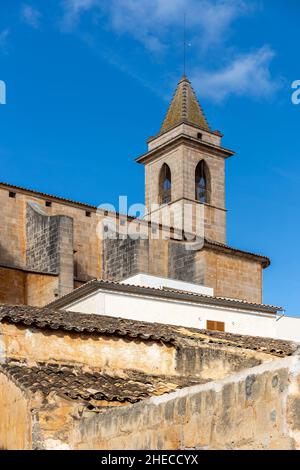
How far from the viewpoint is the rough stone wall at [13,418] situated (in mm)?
11383

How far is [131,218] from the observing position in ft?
120

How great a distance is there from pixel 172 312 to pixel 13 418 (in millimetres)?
11004

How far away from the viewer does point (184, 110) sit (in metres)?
Answer: 45.2

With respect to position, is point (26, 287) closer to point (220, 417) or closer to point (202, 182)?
point (202, 182)

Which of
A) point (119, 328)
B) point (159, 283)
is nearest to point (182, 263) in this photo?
point (159, 283)

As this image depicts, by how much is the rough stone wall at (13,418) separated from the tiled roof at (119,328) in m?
1.71

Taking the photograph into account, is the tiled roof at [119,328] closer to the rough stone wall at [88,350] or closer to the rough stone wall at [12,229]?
the rough stone wall at [88,350]

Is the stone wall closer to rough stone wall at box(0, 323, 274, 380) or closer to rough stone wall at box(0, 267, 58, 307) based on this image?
rough stone wall at box(0, 267, 58, 307)

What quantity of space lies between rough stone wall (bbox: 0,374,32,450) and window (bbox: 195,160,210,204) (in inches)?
1253

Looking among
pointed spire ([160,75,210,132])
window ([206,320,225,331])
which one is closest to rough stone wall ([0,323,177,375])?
window ([206,320,225,331])

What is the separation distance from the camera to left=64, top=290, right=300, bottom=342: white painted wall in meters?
21.7

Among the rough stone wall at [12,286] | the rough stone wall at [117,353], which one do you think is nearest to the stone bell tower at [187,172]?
the rough stone wall at [12,286]
